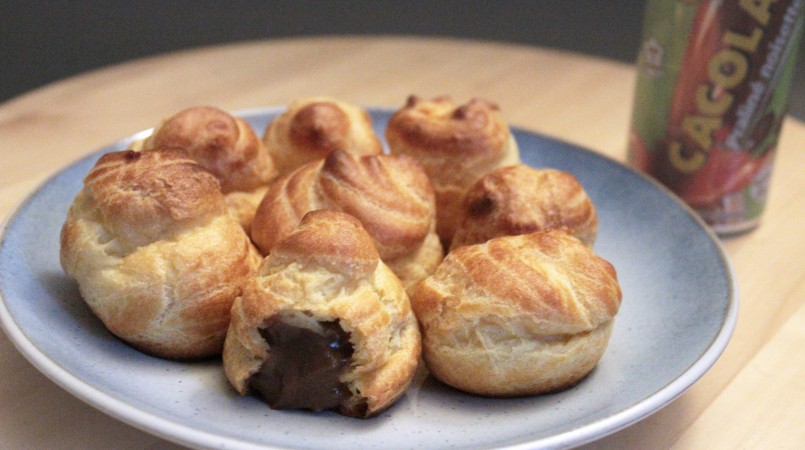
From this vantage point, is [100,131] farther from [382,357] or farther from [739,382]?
[739,382]

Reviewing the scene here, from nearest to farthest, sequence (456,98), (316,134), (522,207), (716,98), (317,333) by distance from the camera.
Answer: (317,333) → (522,207) → (316,134) → (716,98) → (456,98)

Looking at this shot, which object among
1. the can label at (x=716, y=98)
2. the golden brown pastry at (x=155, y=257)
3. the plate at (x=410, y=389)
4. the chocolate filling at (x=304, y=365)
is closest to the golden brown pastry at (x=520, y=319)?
the plate at (x=410, y=389)

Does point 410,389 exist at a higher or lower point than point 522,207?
lower

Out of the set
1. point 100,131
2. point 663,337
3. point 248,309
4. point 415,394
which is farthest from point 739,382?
point 100,131

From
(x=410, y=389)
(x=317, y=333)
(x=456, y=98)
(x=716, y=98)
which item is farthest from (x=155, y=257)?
(x=456, y=98)

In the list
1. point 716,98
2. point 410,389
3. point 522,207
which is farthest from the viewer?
point 716,98

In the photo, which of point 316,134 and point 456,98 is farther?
point 456,98

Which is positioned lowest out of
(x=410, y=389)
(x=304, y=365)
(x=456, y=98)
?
(x=456, y=98)

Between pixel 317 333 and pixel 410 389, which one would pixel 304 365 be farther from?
pixel 410 389
